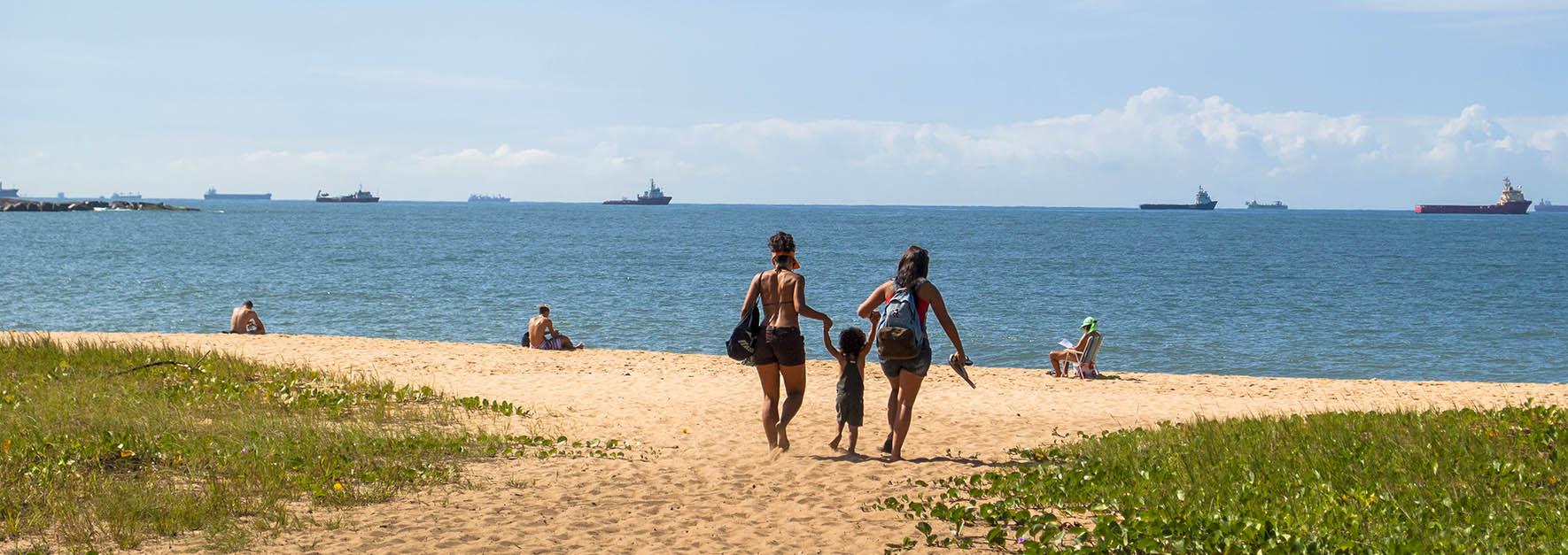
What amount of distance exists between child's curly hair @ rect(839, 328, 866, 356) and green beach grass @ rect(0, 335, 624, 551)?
209 cm

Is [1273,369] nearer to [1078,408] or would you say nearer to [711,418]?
[1078,408]

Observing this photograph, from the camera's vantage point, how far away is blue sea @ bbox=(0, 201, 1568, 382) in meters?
27.6

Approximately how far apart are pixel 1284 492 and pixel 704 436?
17.2 ft

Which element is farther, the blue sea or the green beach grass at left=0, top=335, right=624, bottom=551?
the blue sea

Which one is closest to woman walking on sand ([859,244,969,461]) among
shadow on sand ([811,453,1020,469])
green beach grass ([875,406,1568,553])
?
shadow on sand ([811,453,1020,469])

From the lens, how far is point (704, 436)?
35.9 ft

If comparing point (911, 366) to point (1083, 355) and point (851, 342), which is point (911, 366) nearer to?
point (851, 342)

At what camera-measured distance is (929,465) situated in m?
9.35

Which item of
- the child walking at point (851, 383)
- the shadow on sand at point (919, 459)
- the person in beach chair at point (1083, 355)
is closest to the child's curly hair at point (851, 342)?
the child walking at point (851, 383)

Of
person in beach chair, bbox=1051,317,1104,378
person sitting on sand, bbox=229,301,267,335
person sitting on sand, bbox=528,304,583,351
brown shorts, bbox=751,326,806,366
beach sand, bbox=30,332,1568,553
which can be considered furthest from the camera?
person sitting on sand, bbox=229,301,267,335

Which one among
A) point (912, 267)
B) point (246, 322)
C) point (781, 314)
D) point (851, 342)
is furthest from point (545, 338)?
point (912, 267)

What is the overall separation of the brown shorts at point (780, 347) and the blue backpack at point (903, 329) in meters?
0.68

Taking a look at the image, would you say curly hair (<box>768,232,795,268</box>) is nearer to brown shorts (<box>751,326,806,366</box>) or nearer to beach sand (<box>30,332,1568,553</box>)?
brown shorts (<box>751,326,806,366</box>)

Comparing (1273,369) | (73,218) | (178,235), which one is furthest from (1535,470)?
(73,218)
